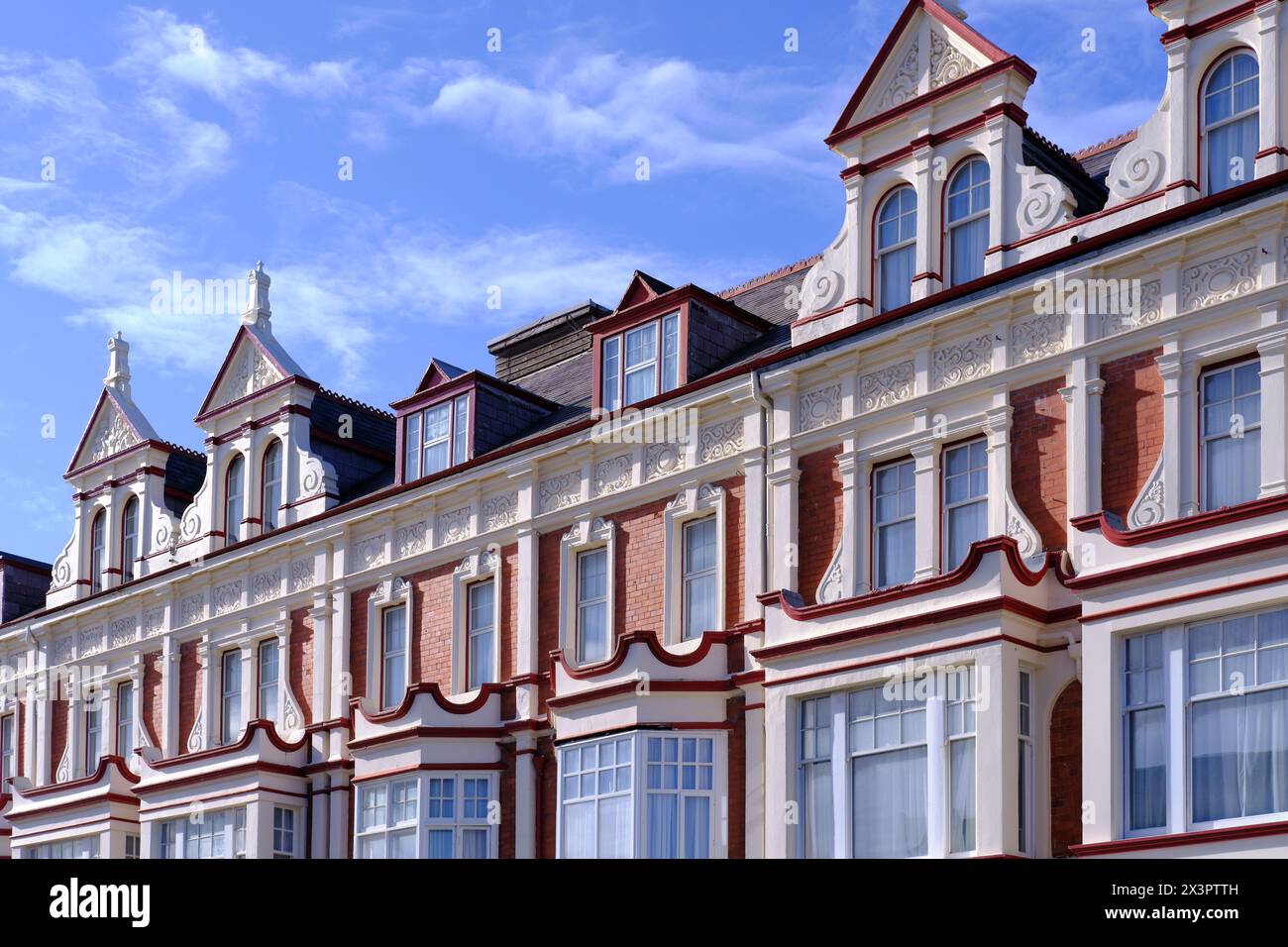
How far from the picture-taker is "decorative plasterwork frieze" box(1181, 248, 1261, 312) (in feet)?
83.4

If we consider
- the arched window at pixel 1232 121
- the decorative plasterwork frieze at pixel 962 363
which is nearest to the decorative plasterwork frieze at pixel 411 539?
the decorative plasterwork frieze at pixel 962 363

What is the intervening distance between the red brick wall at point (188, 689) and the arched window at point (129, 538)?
2874 millimetres

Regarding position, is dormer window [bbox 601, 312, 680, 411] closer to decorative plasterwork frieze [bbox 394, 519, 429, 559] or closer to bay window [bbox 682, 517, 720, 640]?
bay window [bbox 682, 517, 720, 640]

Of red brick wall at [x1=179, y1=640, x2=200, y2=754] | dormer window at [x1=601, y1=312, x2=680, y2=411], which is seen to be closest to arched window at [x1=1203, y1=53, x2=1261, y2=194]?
dormer window at [x1=601, y1=312, x2=680, y2=411]

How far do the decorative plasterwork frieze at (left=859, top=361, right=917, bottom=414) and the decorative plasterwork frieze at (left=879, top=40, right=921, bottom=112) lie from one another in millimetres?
3730

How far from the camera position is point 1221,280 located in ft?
84.3

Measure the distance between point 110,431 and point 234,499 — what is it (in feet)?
15.2

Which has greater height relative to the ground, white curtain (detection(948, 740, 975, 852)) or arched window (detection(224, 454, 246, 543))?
arched window (detection(224, 454, 246, 543))

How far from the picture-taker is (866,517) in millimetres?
28828

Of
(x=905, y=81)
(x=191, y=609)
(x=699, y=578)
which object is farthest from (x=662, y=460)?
(x=191, y=609)

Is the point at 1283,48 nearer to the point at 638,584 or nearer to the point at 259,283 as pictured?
the point at 638,584

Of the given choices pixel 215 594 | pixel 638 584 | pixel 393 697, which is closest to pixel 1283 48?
pixel 638 584
